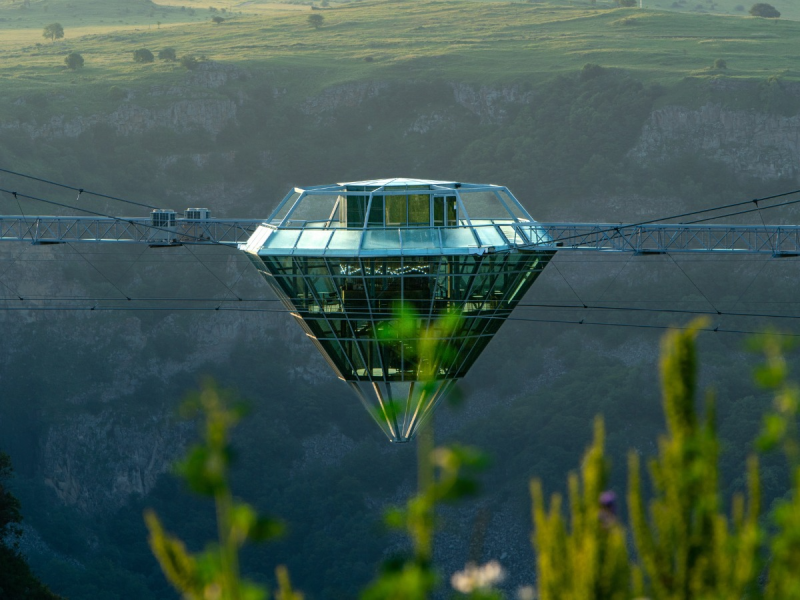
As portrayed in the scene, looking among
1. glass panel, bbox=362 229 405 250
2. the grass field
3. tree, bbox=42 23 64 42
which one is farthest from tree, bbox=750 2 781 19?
glass panel, bbox=362 229 405 250

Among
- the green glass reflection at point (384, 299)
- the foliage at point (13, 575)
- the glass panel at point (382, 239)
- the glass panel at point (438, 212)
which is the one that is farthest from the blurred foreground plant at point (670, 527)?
the foliage at point (13, 575)

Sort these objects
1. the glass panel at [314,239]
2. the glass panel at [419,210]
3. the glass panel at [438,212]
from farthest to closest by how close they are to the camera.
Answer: the glass panel at [438,212], the glass panel at [419,210], the glass panel at [314,239]

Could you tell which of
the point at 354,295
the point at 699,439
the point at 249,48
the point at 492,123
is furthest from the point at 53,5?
the point at 699,439

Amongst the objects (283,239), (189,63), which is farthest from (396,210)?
(189,63)

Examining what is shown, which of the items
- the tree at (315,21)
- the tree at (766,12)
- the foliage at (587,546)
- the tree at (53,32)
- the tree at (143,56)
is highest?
the tree at (766,12)

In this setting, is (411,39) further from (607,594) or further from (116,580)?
(607,594)

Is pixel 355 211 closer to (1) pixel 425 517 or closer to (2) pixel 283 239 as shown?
(2) pixel 283 239

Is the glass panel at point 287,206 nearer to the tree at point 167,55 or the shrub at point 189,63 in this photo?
the shrub at point 189,63
